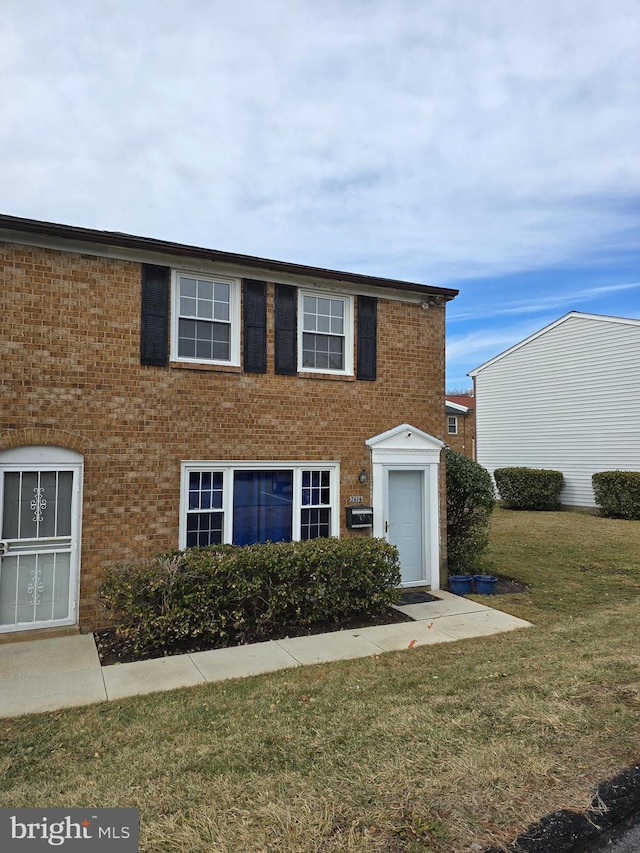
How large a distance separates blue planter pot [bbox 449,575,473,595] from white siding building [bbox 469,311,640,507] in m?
13.7

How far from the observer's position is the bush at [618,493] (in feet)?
63.7

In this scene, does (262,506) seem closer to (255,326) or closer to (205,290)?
(255,326)

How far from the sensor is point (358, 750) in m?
4.21

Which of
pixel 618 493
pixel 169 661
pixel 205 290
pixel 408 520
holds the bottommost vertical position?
pixel 169 661

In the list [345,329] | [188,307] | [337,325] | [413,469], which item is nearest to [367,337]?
[345,329]

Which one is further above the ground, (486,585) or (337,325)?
(337,325)

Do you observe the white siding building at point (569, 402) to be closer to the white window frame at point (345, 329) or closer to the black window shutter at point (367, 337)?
the black window shutter at point (367, 337)

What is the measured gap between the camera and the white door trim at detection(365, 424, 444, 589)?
9.73 metres

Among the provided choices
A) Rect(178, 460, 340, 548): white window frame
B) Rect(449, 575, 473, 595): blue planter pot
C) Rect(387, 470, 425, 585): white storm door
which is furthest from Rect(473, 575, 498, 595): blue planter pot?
Rect(178, 460, 340, 548): white window frame

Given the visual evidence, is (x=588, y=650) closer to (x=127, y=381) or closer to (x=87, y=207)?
(x=127, y=381)

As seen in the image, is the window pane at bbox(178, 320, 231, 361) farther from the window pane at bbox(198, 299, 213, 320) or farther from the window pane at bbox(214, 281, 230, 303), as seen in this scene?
the window pane at bbox(214, 281, 230, 303)

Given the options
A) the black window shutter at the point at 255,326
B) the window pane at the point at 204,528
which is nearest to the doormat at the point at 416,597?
the window pane at the point at 204,528

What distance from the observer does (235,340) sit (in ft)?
28.8

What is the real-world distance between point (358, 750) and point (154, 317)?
6.31 m
